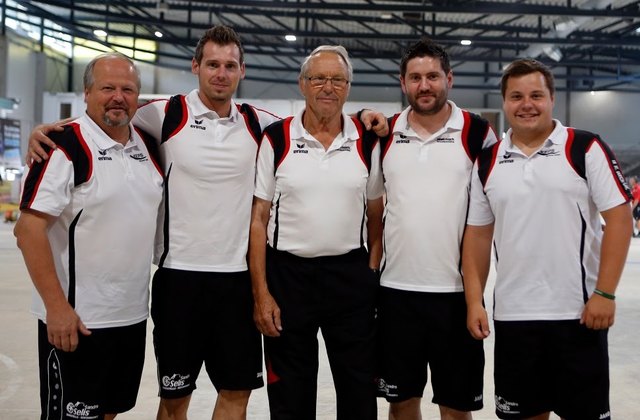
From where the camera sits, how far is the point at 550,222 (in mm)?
2793

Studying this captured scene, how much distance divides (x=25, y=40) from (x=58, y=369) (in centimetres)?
2645

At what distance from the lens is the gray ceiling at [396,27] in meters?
16.3

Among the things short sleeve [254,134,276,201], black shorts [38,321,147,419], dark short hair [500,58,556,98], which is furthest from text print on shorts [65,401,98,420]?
dark short hair [500,58,556,98]

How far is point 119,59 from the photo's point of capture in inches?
115

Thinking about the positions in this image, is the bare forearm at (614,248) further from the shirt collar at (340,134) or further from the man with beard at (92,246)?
the man with beard at (92,246)

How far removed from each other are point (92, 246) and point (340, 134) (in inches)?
53.1

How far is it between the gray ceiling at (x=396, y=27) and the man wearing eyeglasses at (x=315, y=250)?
517 inches

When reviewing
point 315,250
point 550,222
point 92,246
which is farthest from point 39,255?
point 550,222

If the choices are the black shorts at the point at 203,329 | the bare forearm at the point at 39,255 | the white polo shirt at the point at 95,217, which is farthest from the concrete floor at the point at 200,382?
the bare forearm at the point at 39,255

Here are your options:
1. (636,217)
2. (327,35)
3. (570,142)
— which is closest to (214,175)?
(570,142)

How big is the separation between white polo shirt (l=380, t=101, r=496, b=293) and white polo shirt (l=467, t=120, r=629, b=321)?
0.72 ft

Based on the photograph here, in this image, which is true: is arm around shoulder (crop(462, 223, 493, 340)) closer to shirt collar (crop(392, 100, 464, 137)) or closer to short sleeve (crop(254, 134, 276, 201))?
shirt collar (crop(392, 100, 464, 137))

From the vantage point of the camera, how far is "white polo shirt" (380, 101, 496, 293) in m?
3.06

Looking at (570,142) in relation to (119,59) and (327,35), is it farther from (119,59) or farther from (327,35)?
(327,35)
